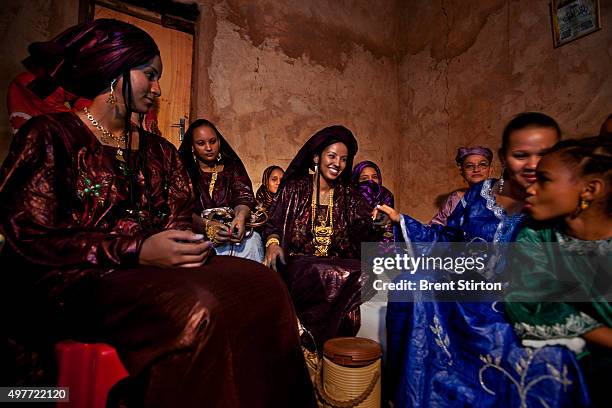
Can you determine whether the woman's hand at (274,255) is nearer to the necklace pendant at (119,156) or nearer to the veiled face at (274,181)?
the necklace pendant at (119,156)

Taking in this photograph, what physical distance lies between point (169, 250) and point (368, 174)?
14.6 feet

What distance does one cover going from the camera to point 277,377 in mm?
1441

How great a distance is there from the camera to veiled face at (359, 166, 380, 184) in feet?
17.9

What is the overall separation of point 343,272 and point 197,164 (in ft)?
7.49

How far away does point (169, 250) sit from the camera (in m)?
1.41

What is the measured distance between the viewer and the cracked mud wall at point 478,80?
4.31 metres

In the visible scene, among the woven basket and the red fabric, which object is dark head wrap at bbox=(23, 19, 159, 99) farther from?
the woven basket

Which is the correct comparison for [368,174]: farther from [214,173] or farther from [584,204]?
[584,204]

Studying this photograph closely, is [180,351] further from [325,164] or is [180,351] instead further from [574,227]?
[325,164]

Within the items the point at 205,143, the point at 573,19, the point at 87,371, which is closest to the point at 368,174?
the point at 205,143

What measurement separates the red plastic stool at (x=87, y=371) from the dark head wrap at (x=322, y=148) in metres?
2.83

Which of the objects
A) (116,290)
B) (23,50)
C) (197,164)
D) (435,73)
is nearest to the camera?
(116,290)

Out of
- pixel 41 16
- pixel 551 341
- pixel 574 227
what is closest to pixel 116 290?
pixel 551 341

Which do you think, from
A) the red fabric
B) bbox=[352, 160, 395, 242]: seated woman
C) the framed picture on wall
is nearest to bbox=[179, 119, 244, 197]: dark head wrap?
the red fabric
